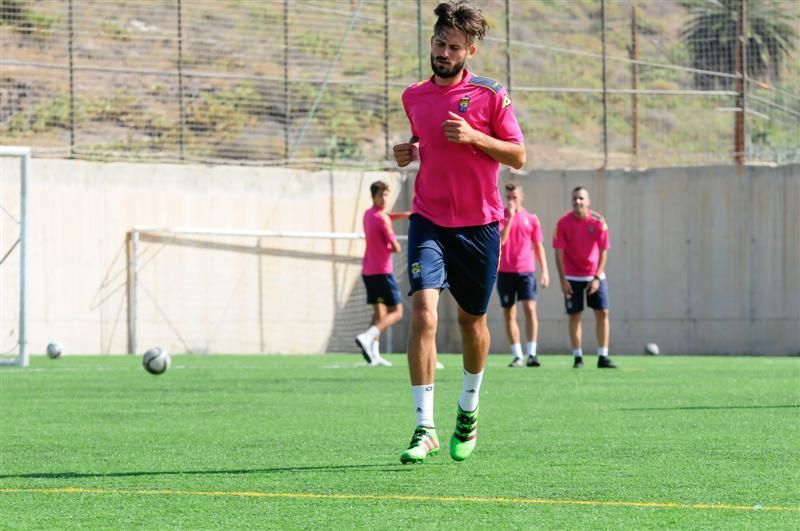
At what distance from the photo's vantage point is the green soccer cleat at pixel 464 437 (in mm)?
7004

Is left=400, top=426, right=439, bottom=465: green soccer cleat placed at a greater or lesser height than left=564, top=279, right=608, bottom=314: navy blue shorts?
lesser

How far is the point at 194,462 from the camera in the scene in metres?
7.13

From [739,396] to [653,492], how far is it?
19.8 ft

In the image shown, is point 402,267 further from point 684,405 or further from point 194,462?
point 194,462

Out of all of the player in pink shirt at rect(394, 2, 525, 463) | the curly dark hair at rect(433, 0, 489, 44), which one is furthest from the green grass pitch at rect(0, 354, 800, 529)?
the curly dark hair at rect(433, 0, 489, 44)

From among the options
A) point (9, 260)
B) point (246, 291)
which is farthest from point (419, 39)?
point (9, 260)

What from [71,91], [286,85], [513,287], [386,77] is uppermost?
[386,77]

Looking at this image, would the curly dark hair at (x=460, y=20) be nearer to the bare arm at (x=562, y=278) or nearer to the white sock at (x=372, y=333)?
the bare arm at (x=562, y=278)

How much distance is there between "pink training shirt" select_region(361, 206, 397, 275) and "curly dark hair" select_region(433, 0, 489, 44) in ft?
32.9

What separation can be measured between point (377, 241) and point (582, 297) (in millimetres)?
2540

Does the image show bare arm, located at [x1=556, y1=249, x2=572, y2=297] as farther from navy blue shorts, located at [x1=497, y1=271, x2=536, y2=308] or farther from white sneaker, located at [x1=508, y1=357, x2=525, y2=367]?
white sneaker, located at [x1=508, y1=357, x2=525, y2=367]

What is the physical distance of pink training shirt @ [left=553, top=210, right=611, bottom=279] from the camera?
56.1 ft

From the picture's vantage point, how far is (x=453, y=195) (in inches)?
283

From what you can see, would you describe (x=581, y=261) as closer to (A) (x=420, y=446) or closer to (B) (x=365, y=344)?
(B) (x=365, y=344)
